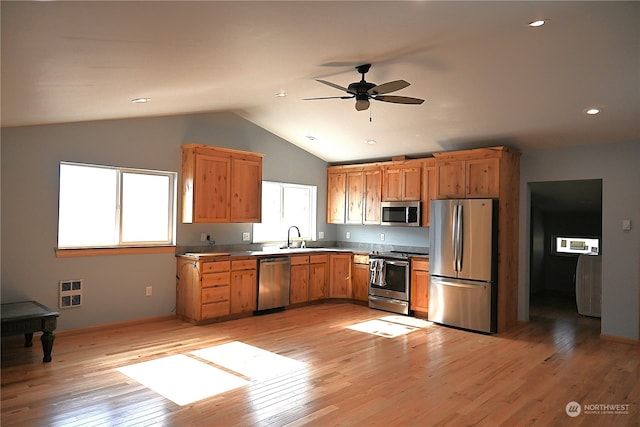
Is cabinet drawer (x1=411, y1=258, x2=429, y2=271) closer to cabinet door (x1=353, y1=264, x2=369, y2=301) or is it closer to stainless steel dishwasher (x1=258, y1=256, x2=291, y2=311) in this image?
cabinet door (x1=353, y1=264, x2=369, y2=301)

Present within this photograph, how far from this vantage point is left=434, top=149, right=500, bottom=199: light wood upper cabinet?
5.66 m

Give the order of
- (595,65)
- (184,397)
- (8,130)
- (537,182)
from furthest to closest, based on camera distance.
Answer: (537,182) → (8,130) → (595,65) → (184,397)

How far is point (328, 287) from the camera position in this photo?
728 cm

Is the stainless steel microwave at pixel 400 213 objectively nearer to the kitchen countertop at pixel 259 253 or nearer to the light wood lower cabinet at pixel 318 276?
the kitchen countertop at pixel 259 253

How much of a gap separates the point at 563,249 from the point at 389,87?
660 cm

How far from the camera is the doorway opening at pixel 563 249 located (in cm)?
645

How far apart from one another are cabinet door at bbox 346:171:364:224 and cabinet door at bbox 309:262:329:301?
3.23 ft

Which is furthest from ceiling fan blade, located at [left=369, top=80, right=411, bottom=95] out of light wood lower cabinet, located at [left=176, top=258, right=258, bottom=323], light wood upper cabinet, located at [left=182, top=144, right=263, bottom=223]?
light wood lower cabinet, located at [left=176, top=258, right=258, bottom=323]

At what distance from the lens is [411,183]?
6742mm

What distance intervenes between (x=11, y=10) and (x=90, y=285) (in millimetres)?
4021

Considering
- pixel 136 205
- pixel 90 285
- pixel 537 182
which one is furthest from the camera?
pixel 537 182

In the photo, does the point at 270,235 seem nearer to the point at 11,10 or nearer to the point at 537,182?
the point at 537,182

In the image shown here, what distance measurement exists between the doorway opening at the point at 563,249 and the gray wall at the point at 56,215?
491 cm

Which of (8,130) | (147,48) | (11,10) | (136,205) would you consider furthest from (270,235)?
(11,10)
